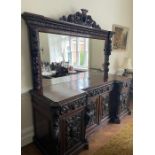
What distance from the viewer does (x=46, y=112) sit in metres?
2.03

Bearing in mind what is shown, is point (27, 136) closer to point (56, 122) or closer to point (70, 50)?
point (56, 122)

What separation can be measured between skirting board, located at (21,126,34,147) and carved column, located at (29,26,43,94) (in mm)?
603

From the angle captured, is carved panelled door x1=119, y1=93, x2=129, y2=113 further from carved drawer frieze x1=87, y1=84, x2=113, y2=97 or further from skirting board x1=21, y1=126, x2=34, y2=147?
skirting board x1=21, y1=126, x2=34, y2=147

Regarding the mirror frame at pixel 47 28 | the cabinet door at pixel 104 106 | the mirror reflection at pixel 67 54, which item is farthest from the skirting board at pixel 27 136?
the cabinet door at pixel 104 106

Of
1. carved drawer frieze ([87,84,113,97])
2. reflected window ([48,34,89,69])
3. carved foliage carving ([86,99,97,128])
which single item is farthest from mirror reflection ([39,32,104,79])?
carved foliage carving ([86,99,97,128])

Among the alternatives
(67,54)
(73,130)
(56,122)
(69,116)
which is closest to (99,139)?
(73,130)

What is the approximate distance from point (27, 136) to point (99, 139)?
3.46 ft

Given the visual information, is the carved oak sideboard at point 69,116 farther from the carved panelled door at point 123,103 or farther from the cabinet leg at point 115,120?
the carved panelled door at point 123,103

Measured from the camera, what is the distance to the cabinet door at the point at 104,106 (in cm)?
285

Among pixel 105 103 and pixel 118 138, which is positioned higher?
pixel 105 103
